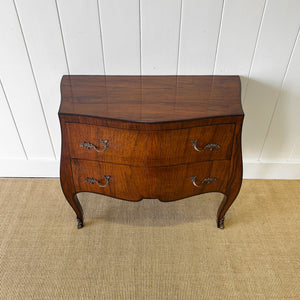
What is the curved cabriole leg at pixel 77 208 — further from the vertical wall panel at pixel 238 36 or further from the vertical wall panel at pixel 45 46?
the vertical wall panel at pixel 238 36

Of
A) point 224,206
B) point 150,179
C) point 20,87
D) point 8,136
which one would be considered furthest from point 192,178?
point 8,136

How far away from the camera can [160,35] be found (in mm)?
1229

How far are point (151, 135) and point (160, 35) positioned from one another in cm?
47

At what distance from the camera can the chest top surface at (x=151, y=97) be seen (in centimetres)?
106

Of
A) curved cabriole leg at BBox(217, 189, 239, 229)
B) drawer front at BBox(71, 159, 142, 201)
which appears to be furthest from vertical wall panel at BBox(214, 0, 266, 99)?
drawer front at BBox(71, 159, 142, 201)

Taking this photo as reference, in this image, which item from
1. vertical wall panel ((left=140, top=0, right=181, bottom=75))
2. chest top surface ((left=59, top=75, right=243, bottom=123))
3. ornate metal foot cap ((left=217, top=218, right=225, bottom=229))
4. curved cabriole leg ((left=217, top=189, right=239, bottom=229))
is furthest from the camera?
ornate metal foot cap ((left=217, top=218, right=225, bottom=229))

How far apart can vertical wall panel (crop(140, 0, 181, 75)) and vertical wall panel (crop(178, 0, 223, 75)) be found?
0.03 m

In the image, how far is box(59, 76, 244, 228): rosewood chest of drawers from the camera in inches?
41.7

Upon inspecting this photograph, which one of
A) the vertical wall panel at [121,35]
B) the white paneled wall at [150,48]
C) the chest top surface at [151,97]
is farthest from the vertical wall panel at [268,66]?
the vertical wall panel at [121,35]

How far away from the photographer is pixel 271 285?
49.7 inches

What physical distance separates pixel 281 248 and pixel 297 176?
21.0 inches

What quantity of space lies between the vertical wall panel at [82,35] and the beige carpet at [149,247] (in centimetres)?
74

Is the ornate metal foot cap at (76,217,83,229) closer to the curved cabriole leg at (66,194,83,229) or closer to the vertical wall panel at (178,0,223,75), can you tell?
the curved cabriole leg at (66,194,83,229)

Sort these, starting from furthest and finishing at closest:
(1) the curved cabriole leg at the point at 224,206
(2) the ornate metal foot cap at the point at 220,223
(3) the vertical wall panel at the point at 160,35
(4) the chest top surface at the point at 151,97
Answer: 1. (2) the ornate metal foot cap at the point at 220,223
2. (1) the curved cabriole leg at the point at 224,206
3. (3) the vertical wall panel at the point at 160,35
4. (4) the chest top surface at the point at 151,97
